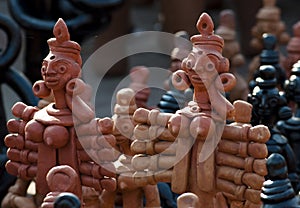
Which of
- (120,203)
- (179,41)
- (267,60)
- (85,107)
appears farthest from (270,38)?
(85,107)

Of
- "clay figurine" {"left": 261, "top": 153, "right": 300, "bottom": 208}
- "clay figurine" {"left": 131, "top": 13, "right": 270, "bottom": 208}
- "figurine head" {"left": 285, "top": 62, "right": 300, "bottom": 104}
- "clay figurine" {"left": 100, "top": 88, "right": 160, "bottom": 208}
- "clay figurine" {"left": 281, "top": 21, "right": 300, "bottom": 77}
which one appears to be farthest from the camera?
"clay figurine" {"left": 281, "top": 21, "right": 300, "bottom": 77}

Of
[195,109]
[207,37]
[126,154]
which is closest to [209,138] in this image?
[195,109]

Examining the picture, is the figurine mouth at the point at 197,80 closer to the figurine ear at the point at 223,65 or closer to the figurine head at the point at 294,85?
the figurine ear at the point at 223,65

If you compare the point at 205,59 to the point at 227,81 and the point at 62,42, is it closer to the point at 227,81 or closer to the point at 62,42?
the point at 227,81

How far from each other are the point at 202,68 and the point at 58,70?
0.85ft

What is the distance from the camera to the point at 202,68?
1564mm

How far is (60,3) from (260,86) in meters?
0.99

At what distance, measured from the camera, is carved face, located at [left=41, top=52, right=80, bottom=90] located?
61.7 inches

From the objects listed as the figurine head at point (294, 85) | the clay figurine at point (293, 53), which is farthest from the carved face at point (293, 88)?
the clay figurine at point (293, 53)

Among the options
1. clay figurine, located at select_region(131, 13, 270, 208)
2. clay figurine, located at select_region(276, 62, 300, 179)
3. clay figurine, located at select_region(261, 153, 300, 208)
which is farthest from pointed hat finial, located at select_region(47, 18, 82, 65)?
clay figurine, located at select_region(276, 62, 300, 179)

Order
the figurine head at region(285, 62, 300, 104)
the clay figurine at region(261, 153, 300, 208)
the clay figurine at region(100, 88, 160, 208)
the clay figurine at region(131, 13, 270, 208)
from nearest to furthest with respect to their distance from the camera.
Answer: the clay figurine at region(261, 153, 300, 208) < the clay figurine at region(131, 13, 270, 208) < the clay figurine at region(100, 88, 160, 208) < the figurine head at region(285, 62, 300, 104)

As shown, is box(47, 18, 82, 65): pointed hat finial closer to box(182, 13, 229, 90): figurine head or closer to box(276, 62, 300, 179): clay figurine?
box(182, 13, 229, 90): figurine head

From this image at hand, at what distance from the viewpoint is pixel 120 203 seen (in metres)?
1.94

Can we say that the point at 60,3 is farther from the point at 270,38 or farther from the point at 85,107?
the point at 85,107
